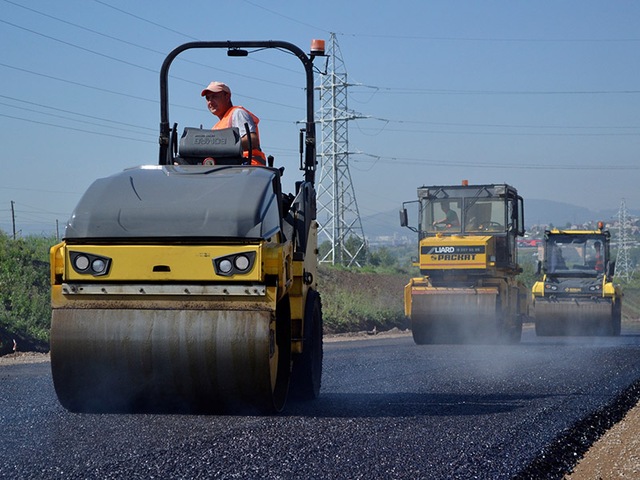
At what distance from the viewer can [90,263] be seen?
247 inches

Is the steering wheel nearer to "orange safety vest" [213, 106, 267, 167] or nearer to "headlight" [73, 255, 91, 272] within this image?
"orange safety vest" [213, 106, 267, 167]

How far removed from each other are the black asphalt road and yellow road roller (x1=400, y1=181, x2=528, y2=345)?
819cm

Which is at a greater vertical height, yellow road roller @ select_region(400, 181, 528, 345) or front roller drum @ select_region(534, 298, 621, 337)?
yellow road roller @ select_region(400, 181, 528, 345)

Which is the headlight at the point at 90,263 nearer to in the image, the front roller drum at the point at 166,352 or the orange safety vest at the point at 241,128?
the front roller drum at the point at 166,352

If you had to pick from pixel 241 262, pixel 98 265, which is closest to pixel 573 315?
pixel 241 262

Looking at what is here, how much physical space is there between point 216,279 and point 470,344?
41.0ft

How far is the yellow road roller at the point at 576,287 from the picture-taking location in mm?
23234

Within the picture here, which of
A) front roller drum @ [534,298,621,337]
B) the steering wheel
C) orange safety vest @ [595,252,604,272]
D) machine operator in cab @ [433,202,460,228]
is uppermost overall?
machine operator in cab @ [433,202,460,228]

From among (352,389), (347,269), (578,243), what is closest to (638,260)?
(347,269)

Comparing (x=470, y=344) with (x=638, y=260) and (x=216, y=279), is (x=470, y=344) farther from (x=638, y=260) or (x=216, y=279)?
(x=638, y=260)

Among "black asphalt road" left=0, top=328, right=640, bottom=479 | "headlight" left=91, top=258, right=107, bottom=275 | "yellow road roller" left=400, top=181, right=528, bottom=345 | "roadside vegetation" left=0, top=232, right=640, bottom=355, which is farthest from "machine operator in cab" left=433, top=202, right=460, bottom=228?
"headlight" left=91, top=258, right=107, bottom=275

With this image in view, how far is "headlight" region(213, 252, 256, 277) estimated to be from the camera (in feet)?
20.3

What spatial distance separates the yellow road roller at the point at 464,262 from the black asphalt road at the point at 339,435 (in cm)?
819

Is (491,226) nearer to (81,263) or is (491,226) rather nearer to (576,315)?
(576,315)
